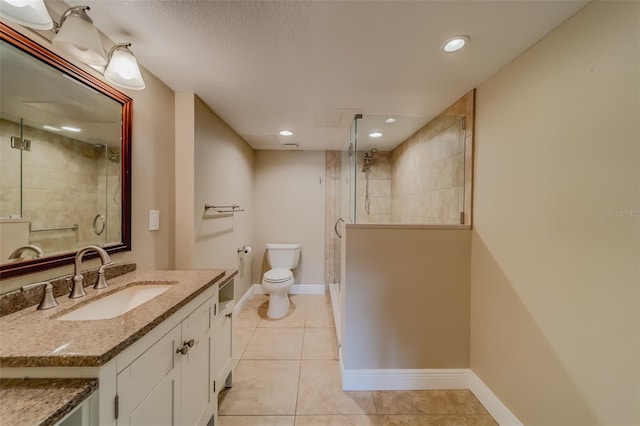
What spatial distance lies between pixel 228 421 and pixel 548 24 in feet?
8.75

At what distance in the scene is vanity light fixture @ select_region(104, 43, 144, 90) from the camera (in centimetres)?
114

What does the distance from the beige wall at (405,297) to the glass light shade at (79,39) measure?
5.18 ft

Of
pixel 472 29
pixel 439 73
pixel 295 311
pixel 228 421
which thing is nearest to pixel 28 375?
pixel 228 421

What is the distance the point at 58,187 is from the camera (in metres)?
1.03

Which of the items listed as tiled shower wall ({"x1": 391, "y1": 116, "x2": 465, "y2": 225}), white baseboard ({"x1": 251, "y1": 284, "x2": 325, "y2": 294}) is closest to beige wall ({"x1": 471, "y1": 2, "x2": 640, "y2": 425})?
tiled shower wall ({"x1": 391, "y1": 116, "x2": 465, "y2": 225})

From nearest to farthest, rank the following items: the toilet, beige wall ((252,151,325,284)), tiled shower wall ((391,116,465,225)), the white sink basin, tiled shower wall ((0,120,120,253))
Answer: tiled shower wall ((0,120,120,253))
the white sink basin
tiled shower wall ((391,116,465,225))
the toilet
beige wall ((252,151,325,284))

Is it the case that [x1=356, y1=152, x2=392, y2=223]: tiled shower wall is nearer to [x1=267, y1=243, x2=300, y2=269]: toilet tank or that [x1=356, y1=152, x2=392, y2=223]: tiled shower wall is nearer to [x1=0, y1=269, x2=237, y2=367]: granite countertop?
[x1=267, y1=243, x2=300, y2=269]: toilet tank

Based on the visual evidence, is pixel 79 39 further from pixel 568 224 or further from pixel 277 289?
pixel 277 289

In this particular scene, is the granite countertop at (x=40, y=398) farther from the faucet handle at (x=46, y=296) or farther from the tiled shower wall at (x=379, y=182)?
the tiled shower wall at (x=379, y=182)

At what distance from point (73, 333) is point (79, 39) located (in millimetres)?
1092

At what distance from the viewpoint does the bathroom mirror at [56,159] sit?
87 cm

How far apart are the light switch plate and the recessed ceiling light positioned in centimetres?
197

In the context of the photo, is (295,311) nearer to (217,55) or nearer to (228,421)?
(228,421)

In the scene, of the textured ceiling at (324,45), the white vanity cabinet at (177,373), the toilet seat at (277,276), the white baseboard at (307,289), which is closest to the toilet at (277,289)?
the toilet seat at (277,276)
